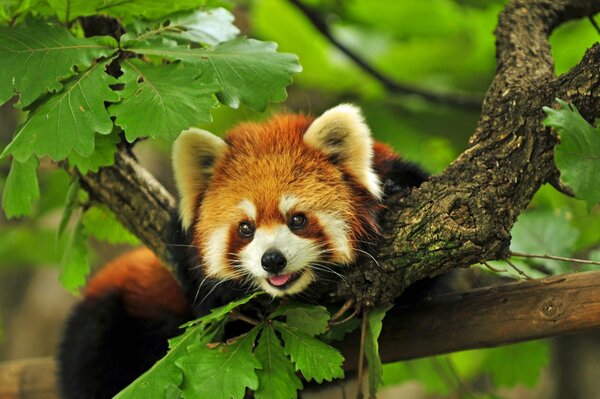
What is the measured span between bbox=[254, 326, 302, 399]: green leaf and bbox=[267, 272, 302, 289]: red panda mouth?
0.14 m

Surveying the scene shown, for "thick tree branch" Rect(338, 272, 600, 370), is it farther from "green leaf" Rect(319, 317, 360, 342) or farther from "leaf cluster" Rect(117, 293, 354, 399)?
"leaf cluster" Rect(117, 293, 354, 399)

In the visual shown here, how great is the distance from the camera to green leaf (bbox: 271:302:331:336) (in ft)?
6.97

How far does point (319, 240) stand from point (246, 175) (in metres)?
0.30

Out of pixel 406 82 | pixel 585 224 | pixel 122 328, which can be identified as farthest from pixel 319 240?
pixel 406 82

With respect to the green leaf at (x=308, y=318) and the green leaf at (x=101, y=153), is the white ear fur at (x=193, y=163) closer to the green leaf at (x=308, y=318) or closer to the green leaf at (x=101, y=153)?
the green leaf at (x=101, y=153)

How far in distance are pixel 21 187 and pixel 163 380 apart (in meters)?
0.72

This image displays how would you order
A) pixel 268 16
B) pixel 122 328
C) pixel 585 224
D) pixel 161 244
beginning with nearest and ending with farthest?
1. pixel 161 244
2. pixel 122 328
3. pixel 585 224
4. pixel 268 16

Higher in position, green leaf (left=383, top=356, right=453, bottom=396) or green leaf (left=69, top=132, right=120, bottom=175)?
green leaf (left=69, top=132, right=120, bottom=175)

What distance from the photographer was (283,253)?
2.11 metres

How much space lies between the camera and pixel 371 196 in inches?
88.0

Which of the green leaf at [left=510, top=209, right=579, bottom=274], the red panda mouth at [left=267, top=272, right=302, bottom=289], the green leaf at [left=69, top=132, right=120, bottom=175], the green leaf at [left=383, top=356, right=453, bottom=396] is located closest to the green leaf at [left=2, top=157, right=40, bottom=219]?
the green leaf at [left=69, top=132, right=120, bottom=175]

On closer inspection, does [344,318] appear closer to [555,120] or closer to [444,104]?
[555,120]

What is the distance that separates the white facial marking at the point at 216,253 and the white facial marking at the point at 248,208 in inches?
3.4

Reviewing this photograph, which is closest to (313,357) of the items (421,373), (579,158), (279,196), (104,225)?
(279,196)
